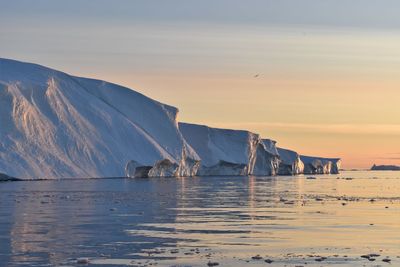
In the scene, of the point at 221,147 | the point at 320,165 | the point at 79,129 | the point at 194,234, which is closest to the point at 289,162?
the point at 320,165

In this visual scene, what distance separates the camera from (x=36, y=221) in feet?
66.8

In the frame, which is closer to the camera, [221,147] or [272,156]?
[221,147]

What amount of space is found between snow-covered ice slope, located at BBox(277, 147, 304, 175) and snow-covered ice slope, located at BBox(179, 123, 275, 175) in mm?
19111

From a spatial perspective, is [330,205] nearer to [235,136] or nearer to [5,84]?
[5,84]

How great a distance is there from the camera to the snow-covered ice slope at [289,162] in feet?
378

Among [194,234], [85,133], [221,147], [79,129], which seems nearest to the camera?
[194,234]

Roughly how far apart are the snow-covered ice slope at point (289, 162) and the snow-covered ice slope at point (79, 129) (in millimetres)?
35824

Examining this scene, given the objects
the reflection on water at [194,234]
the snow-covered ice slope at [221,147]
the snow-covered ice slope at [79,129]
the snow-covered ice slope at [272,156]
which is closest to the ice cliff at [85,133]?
the snow-covered ice slope at [79,129]

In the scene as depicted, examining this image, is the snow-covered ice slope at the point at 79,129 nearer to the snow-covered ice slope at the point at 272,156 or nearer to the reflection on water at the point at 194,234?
the snow-covered ice slope at the point at 272,156

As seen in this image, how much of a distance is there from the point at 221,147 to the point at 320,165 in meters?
43.9

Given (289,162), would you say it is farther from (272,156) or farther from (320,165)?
(272,156)

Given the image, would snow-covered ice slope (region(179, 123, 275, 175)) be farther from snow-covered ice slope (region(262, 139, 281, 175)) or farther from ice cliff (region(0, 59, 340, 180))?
snow-covered ice slope (region(262, 139, 281, 175))

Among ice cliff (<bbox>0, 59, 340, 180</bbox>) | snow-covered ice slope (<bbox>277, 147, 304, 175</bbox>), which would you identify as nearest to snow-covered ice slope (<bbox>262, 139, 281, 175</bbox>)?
snow-covered ice slope (<bbox>277, 147, 304, 175</bbox>)

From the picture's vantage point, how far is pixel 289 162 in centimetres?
12081
